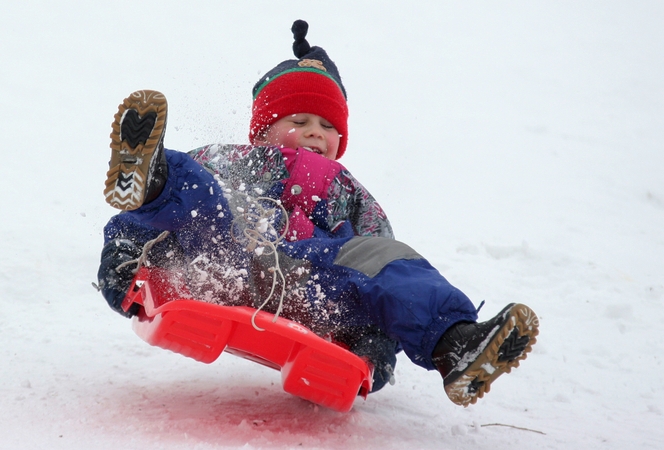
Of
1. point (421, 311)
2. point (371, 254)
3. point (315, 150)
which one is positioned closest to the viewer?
point (421, 311)

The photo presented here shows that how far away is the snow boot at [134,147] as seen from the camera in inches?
58.1

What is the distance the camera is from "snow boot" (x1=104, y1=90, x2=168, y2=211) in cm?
148

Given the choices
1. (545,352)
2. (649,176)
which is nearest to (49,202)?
(545,352)

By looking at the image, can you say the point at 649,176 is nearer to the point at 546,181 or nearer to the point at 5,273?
the point at 546,181

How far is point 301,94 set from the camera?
8.28 feet

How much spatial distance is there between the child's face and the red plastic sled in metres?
0.98

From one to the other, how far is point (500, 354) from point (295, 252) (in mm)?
597

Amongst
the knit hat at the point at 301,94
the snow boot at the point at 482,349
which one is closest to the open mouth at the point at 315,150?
the knit hat at the point at 301,94

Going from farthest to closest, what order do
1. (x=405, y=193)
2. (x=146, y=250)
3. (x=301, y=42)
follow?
(x=405, y=193) < (x=301, y=42) < (x=146, y=250)

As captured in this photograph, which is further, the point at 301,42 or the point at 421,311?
the point at 301,42

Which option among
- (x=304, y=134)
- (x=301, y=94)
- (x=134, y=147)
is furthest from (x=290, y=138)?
(x=134, y=147)

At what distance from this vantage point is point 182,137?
4.38 m

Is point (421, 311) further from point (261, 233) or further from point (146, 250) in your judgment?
point (146, 250)

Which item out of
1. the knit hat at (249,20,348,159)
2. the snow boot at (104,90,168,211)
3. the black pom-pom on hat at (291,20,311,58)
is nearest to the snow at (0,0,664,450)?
the knit hat at (249,20,348,159)
